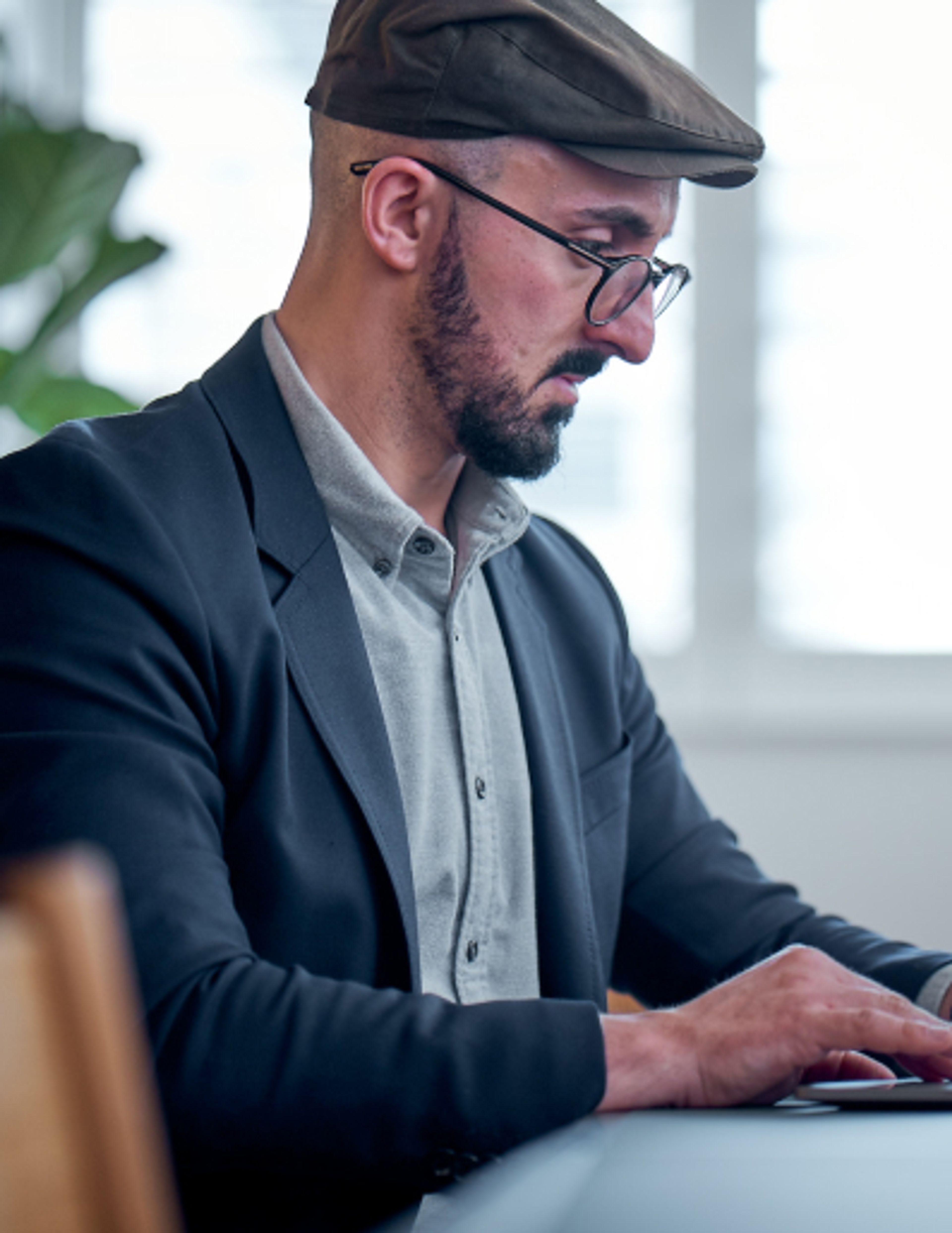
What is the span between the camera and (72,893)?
0.24 metres

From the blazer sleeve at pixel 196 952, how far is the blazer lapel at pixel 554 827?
1.05ft

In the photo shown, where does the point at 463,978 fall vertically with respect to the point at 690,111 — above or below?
below

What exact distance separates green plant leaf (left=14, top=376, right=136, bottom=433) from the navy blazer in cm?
92

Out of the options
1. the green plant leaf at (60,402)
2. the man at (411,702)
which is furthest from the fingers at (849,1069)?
the green plant leaf at (60,402)

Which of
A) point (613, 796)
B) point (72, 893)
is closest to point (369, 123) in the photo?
point (613, 796)

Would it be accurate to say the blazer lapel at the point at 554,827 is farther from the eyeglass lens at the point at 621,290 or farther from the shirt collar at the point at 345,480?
the eyeglass lens at the point at 621,290

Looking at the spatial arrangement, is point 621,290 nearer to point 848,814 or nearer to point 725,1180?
point 725,1180

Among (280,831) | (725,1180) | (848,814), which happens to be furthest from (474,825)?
(848,814)

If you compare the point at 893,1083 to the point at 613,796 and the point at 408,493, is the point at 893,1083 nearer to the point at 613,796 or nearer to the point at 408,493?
the point at 613,796

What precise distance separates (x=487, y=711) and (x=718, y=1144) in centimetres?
58

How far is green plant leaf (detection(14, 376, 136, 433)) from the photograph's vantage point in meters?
1.97

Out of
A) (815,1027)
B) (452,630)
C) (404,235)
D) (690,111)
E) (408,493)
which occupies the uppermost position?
(690,111)

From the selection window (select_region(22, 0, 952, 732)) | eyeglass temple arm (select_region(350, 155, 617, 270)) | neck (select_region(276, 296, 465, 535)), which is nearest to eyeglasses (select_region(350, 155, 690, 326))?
eyeglass temple arm (select_region(350, 155, 617, 270))

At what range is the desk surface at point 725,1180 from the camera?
0.47m
